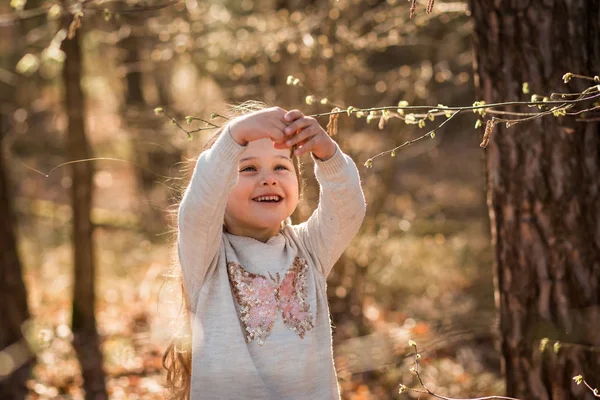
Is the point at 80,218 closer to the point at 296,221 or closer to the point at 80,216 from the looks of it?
the point at 80,216

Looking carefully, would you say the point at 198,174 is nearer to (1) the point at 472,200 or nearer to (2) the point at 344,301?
(2) the point at 344,301

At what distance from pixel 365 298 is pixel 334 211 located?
5078 mm

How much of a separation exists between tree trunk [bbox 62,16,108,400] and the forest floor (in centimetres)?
14

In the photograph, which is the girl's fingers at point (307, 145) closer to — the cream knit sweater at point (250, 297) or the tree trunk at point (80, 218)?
the cream knit sweater at point (250, 297)

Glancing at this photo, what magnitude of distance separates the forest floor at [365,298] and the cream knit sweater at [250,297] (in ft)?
1.26

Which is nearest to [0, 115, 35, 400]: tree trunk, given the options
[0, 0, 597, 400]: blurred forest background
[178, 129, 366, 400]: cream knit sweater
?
[0, 0, 597, 400]: blurred forest background

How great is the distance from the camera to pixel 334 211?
2.55 m

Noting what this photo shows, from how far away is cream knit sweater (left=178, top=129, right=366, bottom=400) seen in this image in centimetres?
234

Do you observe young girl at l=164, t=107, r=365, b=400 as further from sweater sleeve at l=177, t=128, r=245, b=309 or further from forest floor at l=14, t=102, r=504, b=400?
forest floor at l=14, t=102, r=504, b=400

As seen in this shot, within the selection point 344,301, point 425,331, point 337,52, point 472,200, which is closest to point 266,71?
point 337,52

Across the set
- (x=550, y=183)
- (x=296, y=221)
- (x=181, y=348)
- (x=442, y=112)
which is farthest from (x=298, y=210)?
(x=442, y=112)

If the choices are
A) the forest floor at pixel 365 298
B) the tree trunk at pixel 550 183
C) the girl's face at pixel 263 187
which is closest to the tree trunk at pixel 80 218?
the forest floor at pixel 365 298

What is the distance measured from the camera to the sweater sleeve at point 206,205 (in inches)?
90.1

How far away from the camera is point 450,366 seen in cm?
591
